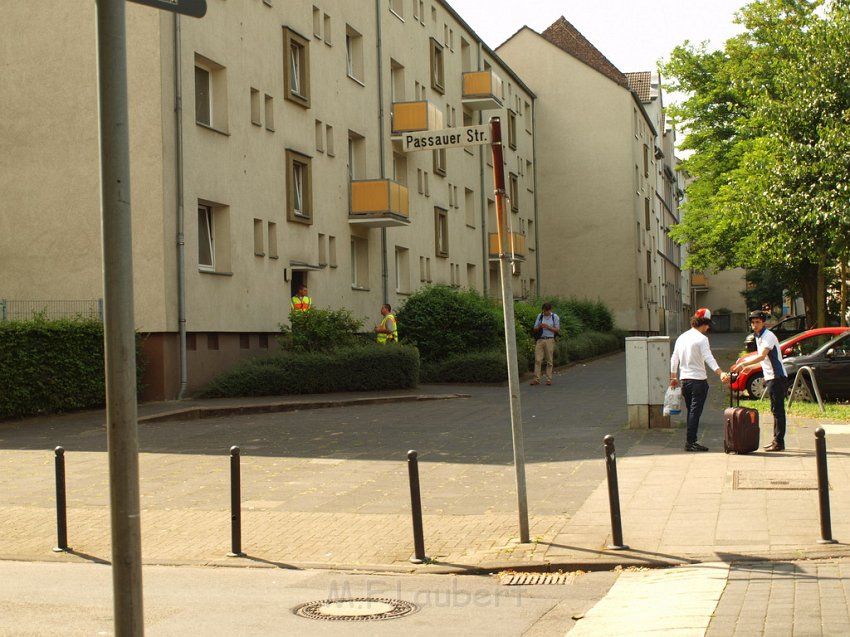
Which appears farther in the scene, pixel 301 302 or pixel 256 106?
pixel 256 106

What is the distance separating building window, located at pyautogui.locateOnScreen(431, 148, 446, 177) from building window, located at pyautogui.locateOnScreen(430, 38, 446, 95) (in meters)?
2.24

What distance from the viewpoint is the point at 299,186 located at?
91.8 feet

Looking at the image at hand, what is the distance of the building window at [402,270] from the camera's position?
115 ft

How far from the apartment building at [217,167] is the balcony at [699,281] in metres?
68.4

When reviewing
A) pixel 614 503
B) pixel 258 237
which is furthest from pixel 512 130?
pixel 614 503

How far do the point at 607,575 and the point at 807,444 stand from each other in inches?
280

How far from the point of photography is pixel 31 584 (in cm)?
767

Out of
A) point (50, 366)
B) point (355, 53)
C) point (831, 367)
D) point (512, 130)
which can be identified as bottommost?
point (831, 367)

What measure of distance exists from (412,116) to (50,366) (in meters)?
17.8

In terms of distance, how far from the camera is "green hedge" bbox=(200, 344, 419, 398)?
2203 cm

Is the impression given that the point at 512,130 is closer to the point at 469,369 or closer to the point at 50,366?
the point at 469,369

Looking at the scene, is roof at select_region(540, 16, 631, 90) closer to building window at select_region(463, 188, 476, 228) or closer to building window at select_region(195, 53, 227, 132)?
building window at select_region(463, 188, 476, 228)

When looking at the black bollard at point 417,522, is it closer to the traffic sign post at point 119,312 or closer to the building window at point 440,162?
the traffic sign post at point 119,312

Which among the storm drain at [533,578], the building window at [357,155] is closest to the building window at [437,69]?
the building window at [357,155]
